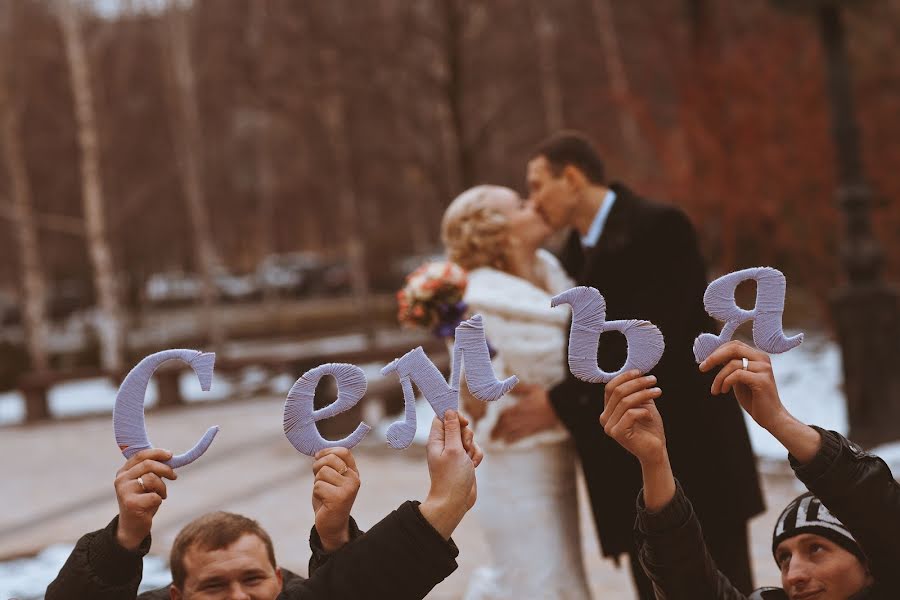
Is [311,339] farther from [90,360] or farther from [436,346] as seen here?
[436,346]

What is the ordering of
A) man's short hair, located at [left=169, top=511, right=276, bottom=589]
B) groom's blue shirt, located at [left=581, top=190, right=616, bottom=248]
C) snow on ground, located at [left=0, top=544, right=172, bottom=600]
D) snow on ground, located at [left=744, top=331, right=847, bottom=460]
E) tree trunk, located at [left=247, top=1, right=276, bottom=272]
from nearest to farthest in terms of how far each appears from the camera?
man's short hair, located at [left=169, top=511, right=276, bottom=589]
groom's blue shirt, located at [left=581, top=190, right=616, bottom=248]
snow on ground, located at [left=0, top=544, right=172, bottom=600]
snow on ground, located at [left=744, top=331, right=847, bottom=460]
tree trunk, located at [left=247, top=1, right=276, bottom=272]

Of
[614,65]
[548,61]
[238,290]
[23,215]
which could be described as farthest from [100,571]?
[238,290]

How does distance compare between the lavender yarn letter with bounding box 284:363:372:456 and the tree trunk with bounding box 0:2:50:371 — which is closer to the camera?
the lavender yarn letter with bounding box 284:363:372:456

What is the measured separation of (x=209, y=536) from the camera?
7.59 ft

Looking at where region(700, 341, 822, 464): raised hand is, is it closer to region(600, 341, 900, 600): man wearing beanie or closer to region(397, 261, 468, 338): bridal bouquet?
region(600, 341, 900, 600): man wearing beanie

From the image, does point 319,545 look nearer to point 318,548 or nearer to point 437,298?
point 318,548

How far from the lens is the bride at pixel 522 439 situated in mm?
3852

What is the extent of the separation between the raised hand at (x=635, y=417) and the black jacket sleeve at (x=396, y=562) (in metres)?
0.36

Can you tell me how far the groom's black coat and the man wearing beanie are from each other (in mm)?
1291

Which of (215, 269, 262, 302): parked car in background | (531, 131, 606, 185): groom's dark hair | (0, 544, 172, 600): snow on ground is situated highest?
(215, 269, 262, 302): parked car in background

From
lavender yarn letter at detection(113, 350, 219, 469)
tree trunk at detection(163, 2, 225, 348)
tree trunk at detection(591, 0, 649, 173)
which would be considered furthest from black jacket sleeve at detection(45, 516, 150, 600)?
tree trunk at detection(163, 2, 225, 348)

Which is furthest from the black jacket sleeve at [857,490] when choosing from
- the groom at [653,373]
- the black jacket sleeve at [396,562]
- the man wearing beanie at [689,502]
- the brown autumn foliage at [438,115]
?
the brown autumn foliage at [438,115]

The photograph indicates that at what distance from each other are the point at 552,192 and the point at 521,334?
0.48 m

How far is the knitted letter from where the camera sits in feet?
7.02
